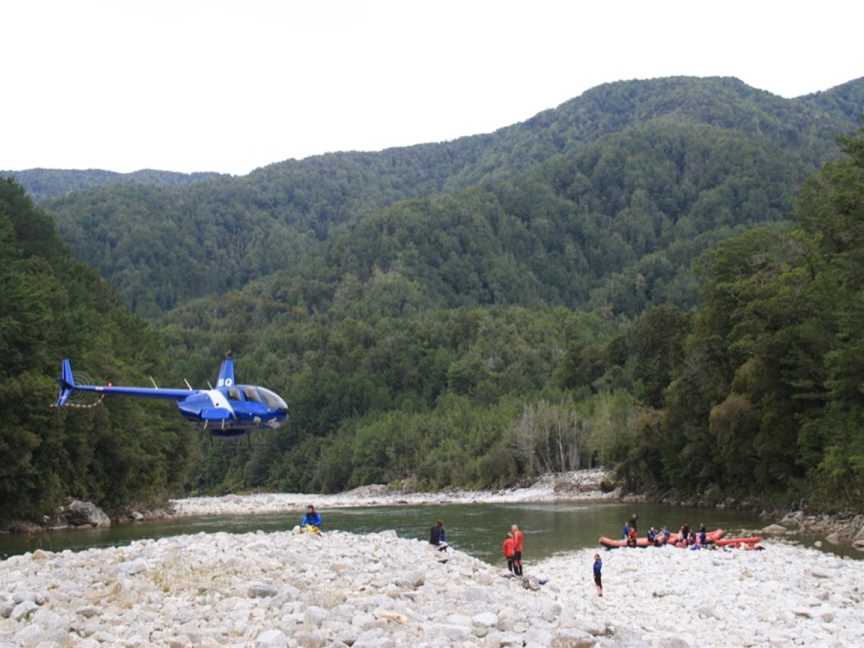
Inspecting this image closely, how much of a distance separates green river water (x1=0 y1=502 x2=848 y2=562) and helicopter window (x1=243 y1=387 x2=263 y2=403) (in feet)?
37.4

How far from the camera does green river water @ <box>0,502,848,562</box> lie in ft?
146

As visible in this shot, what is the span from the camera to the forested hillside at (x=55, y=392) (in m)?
53.8

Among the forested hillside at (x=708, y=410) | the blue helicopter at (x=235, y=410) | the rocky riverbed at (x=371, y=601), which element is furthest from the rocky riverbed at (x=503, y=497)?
the rocky riverbed at (x=371, y=601)

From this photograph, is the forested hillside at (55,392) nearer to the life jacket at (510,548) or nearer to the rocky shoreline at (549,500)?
the rocky shoreline at (549,500)

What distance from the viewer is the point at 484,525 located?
185ft

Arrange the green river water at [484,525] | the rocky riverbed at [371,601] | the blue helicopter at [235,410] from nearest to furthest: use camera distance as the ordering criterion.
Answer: the rocky riverbed at [371,601] < the blue helicopter at [235,410] < the green river water at [484,525]

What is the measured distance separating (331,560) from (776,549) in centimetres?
2023

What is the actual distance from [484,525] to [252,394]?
2754 centimetres

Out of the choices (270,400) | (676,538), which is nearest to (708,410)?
(676,538)

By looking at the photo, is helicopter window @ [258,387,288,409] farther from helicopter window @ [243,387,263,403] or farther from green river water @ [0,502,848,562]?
green river water @ [0,502,848,562]

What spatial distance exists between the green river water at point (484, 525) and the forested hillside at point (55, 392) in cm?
444

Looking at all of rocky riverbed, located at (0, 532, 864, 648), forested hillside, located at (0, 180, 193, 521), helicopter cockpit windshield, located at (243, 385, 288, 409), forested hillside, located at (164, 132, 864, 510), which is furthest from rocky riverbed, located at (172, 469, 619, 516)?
rocky riverbed, located at (0, 532, 864, 648)

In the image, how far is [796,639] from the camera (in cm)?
2162

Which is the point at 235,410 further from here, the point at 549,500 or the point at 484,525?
the point at 549,500
